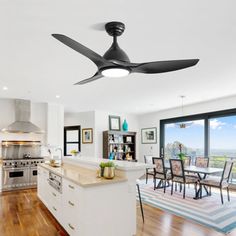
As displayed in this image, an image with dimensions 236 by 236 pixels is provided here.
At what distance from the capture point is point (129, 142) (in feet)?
28.4

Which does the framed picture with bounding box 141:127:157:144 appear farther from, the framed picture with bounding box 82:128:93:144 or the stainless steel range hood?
the stainless steel range hood

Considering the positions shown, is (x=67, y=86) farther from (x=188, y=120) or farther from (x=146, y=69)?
(x=188, y=120)

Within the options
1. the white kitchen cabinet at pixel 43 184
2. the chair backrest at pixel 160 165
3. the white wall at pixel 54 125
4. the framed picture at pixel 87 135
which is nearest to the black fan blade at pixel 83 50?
the white kitchen cabinet at pixel 43 184

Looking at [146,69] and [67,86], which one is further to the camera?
[67,86]

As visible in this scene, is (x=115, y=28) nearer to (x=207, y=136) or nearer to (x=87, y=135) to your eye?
(x=207, y=136)

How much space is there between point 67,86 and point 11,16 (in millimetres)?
2601

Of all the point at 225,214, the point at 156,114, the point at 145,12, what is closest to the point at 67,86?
the point at 145,12

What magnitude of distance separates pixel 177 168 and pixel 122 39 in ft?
11.7

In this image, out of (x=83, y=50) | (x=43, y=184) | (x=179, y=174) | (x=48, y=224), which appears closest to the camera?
(x=83, y=50)

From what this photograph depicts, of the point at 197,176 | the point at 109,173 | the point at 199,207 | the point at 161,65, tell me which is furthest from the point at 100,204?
the point at 197,176

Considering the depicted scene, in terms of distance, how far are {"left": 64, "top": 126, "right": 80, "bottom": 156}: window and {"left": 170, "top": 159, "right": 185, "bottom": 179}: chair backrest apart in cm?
457

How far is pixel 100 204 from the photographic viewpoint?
2557 millimetres

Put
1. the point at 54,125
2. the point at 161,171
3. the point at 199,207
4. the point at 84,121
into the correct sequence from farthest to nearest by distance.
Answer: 1. the point at 84,121
2. the point at 54,125
3. the point at 161,171
4. the point at 199,207

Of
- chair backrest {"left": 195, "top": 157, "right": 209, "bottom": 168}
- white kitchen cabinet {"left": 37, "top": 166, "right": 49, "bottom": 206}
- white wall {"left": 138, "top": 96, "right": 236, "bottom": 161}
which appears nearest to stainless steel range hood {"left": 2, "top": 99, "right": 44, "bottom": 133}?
white kitchen cabinet {"left": 37, "top": 166, "right": 49, "bottom": 206}
